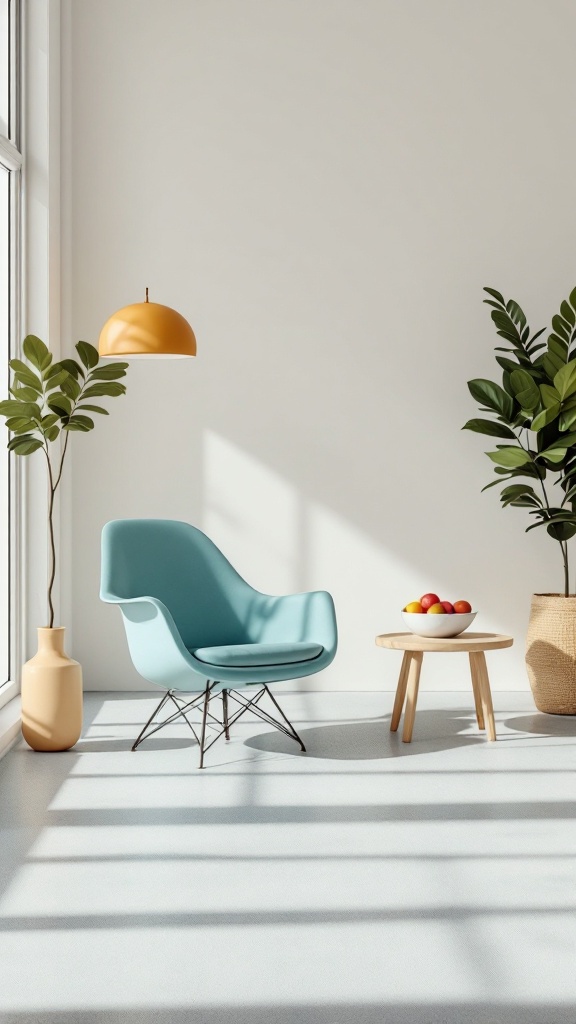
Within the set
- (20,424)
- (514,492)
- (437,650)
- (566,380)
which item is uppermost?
(566,380)

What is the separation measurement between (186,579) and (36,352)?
114cm

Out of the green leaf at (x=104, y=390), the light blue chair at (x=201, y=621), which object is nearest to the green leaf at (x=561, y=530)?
the light blue chair at (x=201, y=621)

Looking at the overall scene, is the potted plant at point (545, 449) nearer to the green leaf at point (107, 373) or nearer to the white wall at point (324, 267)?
the white wall at point (324, 267)

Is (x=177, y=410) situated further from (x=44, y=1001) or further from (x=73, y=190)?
(x=44, y=1001)

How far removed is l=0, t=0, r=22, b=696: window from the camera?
4629 mm

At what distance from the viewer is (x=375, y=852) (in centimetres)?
288

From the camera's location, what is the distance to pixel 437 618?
4.21m

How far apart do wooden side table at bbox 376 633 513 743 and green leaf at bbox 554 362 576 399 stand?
3.74ft

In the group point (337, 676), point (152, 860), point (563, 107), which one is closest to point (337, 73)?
point (563, 107)

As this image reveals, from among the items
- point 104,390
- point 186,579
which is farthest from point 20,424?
point 186,579

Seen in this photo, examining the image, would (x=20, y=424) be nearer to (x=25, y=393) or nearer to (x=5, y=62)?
(x=25, y=393)

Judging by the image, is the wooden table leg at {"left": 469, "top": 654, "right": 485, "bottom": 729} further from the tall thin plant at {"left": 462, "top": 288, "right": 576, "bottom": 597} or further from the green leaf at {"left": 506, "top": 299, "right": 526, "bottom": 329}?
the green leaf at {"left": 506, "top": 299, "right": 526, "bottom": 329}

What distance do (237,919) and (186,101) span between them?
427 centimetres

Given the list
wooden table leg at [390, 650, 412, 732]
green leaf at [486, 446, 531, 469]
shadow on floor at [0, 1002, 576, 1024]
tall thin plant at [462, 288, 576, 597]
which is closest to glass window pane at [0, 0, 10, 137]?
tall thin plant at [462, 288, 576, 597]
